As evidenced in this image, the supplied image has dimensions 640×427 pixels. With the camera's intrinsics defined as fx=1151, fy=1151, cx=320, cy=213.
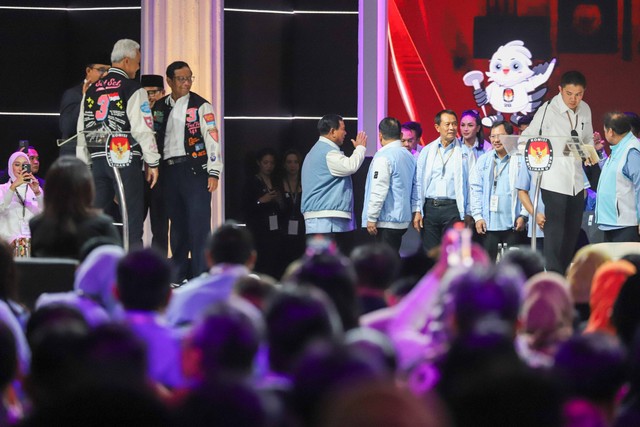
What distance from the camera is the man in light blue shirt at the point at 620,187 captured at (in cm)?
741

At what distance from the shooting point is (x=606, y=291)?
3.54 m

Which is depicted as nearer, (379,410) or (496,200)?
(379,410)

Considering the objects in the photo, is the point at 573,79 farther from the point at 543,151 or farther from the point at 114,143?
the point at 114,143

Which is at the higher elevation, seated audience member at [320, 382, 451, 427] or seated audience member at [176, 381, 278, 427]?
seated audience member at [320, 382, 451, 427]

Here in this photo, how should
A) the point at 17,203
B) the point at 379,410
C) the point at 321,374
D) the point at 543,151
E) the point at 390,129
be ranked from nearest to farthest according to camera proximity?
the point at 379,410
the point at 321,374
the point at 543,151
the point at 390,129
the point at 17,203

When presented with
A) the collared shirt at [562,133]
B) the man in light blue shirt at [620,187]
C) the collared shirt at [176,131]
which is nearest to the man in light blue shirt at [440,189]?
the collared shirt at [562,133]

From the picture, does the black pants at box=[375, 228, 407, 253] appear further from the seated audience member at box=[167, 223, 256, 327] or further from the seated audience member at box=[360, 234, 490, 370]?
the seated audience member at box=[360, 234, 490, 370]

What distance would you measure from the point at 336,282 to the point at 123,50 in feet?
15.7

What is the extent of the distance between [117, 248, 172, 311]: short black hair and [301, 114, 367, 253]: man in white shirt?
4.98 metres

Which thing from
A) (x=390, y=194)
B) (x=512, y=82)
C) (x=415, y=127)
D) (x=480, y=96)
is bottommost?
(x=390, y=194)

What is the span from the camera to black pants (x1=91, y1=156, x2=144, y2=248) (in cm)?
717

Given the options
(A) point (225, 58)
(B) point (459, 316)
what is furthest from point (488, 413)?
(A) point (225, 58)

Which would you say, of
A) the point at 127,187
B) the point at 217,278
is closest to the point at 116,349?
the point at 217,278

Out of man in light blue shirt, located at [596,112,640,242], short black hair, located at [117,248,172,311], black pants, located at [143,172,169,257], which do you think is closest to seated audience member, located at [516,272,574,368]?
short black hair, located at [117,248,172,311]
